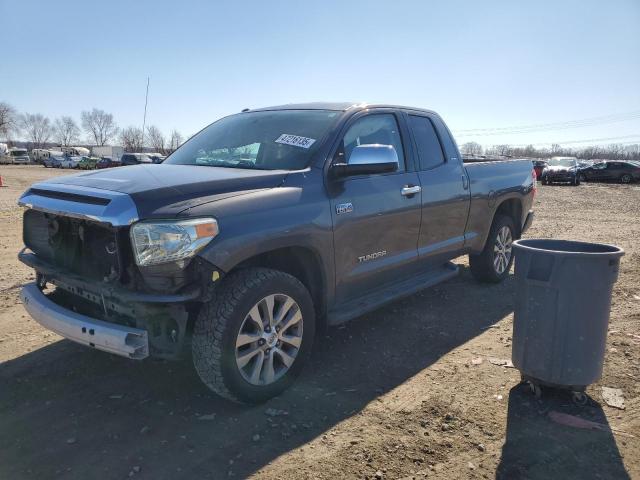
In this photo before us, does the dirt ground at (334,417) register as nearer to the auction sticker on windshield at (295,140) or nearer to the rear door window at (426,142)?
the rear door window at (426,142)

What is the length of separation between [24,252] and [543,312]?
361 centimetres

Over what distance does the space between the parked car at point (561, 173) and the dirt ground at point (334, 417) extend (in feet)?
85.5

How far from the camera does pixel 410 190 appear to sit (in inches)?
166

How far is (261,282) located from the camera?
2.97 m

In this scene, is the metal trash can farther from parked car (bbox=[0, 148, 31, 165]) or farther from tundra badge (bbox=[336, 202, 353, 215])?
parked car (bbox=[0, 148, 31, 165])

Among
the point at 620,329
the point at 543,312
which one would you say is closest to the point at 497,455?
the point at 543,312

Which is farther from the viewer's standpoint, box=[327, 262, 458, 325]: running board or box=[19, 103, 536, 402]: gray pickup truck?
box=[327, 262, 458, 325]: running board

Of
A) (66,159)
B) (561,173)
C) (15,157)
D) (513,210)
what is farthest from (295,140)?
(15,157)

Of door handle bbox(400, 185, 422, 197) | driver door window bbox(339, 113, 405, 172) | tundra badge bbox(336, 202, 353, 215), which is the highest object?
driver door window bbox(339, 113, 405, 172)

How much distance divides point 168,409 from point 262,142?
2062 millimetres

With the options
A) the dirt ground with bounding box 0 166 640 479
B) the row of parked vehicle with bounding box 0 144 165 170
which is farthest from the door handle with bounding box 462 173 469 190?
the row of parked vehicle with bounding box 0 144 165 170

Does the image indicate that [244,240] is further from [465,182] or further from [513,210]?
[513,210]

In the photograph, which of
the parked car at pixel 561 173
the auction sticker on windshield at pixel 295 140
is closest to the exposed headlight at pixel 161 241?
the auction sticker on windshield at pixel 295 140

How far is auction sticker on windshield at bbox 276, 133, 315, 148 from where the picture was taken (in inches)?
145
